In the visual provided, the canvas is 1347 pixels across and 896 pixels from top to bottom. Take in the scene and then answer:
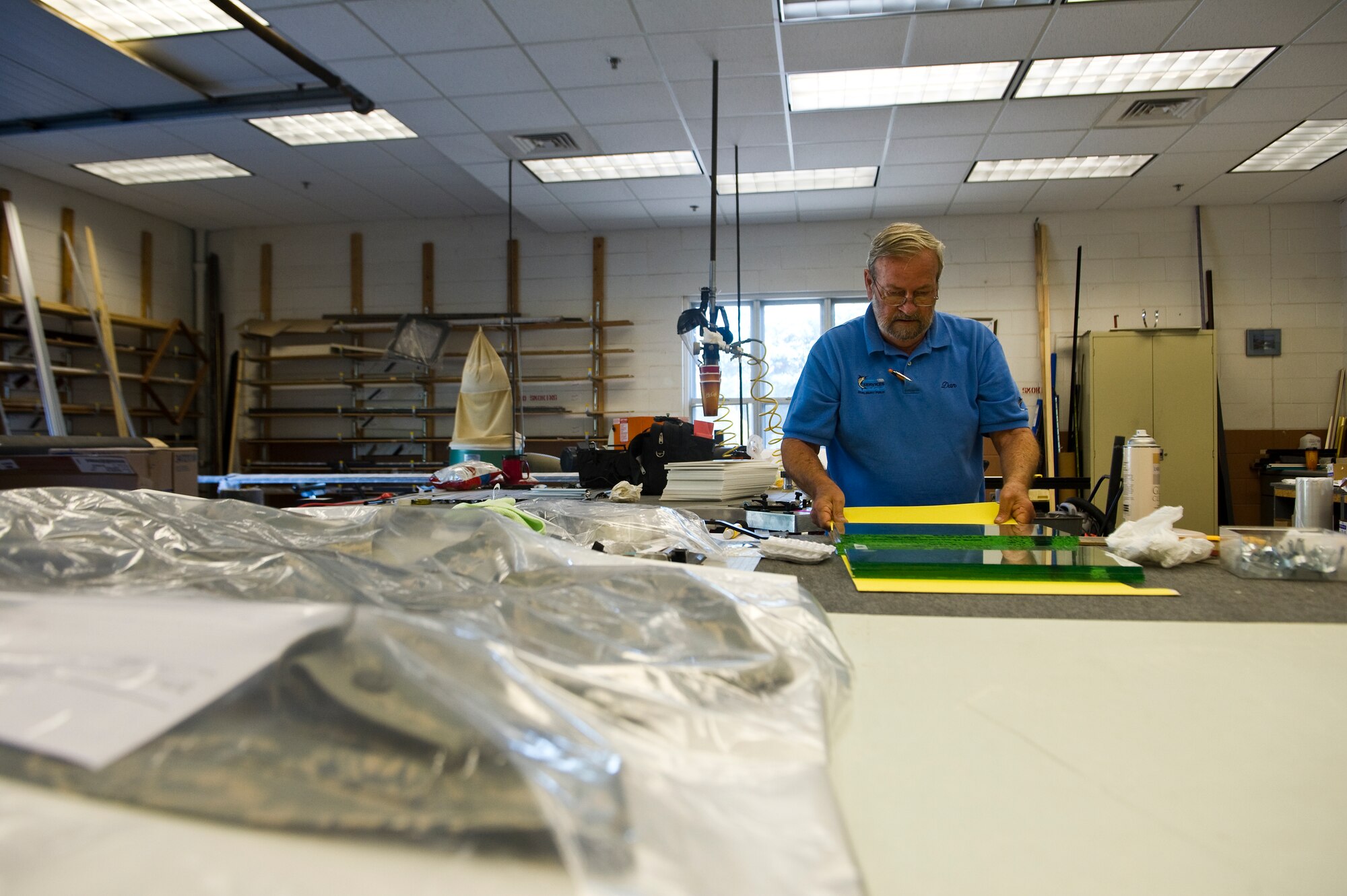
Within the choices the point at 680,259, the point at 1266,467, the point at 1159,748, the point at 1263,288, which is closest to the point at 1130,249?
the point at 1263,288

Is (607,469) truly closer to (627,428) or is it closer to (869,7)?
(627,428)

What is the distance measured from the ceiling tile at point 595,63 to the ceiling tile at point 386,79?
759 mm

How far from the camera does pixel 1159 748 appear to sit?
48cm

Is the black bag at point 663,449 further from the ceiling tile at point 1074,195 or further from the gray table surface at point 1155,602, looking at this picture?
the ceiling tile at point 1074,195

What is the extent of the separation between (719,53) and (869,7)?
0.80m

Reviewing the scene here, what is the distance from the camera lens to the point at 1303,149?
16.4ft

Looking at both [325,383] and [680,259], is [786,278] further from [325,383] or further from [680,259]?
[325,383]

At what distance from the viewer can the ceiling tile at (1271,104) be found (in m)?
4.11

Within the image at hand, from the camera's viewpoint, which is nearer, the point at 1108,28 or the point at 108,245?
the point at 1108,28

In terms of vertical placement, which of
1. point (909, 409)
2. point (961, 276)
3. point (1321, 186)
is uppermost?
point (1321, 186)

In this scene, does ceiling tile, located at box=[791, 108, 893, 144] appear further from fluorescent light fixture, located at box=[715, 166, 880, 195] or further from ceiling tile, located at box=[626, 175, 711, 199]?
ceiling tile, located at box=[626, 175, 711, 199]

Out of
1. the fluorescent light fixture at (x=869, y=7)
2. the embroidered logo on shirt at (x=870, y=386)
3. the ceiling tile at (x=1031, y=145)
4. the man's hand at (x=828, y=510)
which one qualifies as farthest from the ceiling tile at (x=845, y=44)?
the man's hand at (x=828, y=510)

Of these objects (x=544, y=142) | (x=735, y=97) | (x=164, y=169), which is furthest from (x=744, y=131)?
(x=164, y=169)

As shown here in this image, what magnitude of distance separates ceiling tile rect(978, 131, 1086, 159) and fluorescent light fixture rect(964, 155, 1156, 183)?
114 mm
